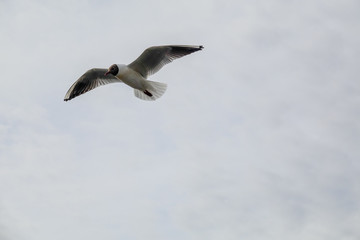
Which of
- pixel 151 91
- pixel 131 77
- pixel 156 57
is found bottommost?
pixel 151 91

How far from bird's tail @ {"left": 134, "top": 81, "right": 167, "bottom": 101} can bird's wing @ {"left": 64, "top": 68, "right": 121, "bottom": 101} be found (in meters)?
1.34

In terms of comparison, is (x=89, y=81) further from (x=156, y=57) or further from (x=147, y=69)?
(x=156, y=57)

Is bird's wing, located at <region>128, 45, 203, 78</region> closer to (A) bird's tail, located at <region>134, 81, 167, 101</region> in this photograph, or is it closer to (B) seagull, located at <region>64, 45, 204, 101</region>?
(B) seagull, located at <region>64, 45, 204, 101</region>

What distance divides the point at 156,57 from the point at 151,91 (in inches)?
44.6

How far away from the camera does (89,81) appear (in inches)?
851

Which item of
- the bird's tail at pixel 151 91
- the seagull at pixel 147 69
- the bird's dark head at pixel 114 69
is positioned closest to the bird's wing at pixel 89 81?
the seagull at pixel 147 69

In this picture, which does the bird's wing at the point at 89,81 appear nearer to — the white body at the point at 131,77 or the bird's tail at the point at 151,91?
the white body at the point at 131,77

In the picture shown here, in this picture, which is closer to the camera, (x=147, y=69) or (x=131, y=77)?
(x=131, y=77)

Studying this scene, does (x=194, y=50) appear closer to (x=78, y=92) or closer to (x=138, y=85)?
(x=138, y=85)

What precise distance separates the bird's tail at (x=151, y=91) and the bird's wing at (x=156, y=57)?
564mm

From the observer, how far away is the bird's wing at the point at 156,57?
19.7 meters

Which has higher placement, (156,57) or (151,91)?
(156,57)

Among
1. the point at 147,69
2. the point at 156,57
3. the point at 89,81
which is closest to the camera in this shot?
the point at 156,57

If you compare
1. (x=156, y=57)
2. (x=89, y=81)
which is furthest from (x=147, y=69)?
(x=89, y=81)
